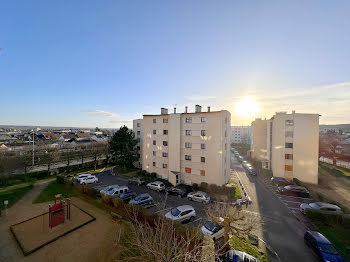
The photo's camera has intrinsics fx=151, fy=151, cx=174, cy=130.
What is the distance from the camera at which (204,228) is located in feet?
46.2

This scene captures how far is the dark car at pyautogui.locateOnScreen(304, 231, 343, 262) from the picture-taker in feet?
37.4

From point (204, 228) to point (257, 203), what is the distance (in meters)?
11.9

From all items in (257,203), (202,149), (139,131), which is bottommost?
(257,203)

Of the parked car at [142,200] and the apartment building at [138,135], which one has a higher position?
the apartment building at [138,135]

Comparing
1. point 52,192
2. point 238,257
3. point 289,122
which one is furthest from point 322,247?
point 52,192

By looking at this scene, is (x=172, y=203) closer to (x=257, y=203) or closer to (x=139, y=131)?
(x=257, y=203)

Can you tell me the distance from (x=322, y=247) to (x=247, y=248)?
591 centimetres

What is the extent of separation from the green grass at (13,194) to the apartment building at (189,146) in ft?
66.1

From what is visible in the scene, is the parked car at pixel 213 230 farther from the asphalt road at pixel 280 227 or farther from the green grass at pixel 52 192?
the green grass at pixel 52 192

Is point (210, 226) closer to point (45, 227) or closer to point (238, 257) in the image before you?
point (238, 257)

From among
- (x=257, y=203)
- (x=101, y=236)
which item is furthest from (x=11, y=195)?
(x=257, y=203)

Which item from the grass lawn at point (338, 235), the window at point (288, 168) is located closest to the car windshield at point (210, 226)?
the grass lawn at point (338, 235)

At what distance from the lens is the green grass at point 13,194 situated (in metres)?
19.3

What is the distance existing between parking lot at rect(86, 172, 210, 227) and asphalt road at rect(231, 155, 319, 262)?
20.6ft
